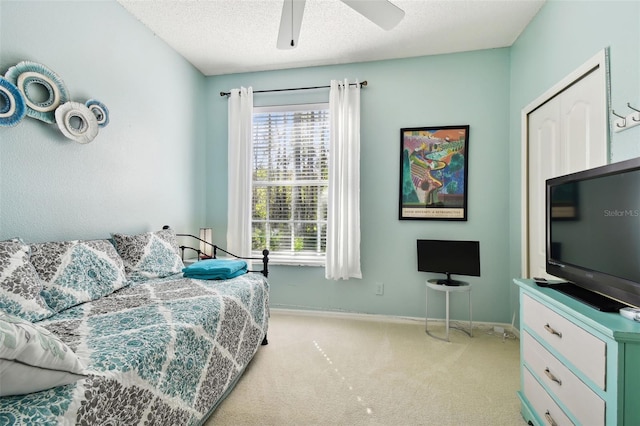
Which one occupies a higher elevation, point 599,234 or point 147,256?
point 599,234

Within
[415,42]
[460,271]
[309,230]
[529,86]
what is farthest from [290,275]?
[529,86]

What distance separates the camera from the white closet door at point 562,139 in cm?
179

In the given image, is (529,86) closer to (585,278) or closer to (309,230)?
(585,278)

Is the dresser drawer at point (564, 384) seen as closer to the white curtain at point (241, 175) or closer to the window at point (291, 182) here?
the window at point (291, 182)

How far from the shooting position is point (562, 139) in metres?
2.16

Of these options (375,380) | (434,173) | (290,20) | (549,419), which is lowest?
(375,380)

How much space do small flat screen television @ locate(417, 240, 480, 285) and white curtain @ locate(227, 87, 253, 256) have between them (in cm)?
190

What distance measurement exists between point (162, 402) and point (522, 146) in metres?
3.21

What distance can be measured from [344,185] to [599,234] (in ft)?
6.94

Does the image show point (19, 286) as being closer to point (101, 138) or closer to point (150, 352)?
point (150, 352)

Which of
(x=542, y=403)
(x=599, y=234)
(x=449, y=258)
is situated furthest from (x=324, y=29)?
(x=542, y=403)

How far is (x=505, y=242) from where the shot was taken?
118 inches

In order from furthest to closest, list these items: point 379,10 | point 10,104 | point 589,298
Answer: point 379,10 → point 10,104 → point 589,298

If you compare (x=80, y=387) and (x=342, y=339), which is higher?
(x=80, y=387)
